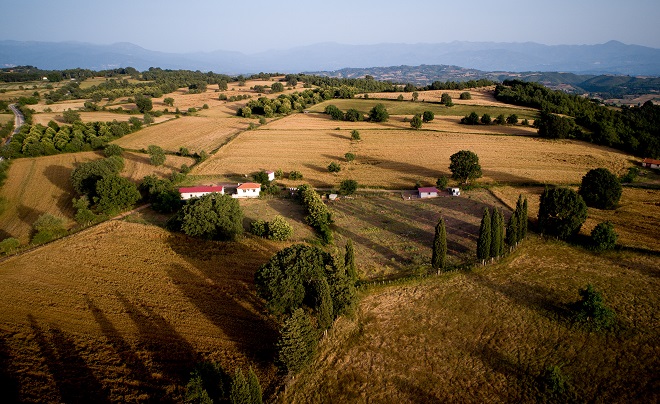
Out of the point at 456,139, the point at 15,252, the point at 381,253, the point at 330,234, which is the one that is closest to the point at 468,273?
the point at 381,253

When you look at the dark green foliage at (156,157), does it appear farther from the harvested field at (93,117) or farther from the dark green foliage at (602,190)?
the dark green foliage at (602,190)

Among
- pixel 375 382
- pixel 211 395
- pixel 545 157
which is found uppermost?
pixel 545 157

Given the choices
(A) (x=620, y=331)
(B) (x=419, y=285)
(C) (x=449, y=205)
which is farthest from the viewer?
(C) (x=449, y=205)

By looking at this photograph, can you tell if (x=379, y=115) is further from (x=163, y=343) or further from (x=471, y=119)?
(x=163, y=343)

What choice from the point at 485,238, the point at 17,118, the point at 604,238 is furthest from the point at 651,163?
the point at 17,118

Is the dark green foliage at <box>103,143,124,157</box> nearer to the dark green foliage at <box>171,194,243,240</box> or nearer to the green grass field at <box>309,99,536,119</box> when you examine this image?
the dark green foliage at <box>171,194,243,240</box>

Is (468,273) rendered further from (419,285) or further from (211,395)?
(211,395)

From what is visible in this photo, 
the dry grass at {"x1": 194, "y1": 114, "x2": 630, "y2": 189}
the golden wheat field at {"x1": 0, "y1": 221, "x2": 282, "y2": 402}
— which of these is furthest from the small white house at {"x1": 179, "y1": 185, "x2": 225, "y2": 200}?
the dry grass at {"x1": 194, "y1": 114, "x2": 630, "y2": 189}
